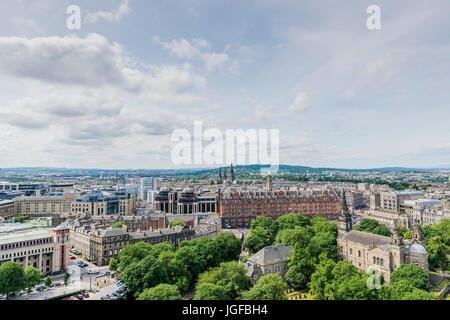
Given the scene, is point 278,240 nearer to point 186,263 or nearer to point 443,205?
point 186,263

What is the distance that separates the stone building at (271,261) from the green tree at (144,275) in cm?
1487

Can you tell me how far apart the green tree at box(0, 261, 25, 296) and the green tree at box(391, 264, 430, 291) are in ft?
184

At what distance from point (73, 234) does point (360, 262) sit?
69.4 meters

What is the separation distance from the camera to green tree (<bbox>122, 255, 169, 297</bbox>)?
4034 centimetres

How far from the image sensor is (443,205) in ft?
314

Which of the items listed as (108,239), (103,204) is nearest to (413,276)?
(108,239)

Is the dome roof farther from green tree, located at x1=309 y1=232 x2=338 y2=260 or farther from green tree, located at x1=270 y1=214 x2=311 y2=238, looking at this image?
green tree, located at x1=270 y1=214 x2=311 y2=238

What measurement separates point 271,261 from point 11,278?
42317 millimetres

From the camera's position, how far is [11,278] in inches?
1671

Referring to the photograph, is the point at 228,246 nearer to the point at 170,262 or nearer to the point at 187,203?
the point at 170,262

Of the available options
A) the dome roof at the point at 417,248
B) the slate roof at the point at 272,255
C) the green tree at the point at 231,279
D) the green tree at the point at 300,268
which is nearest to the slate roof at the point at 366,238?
the dome roof at the point at 417,248

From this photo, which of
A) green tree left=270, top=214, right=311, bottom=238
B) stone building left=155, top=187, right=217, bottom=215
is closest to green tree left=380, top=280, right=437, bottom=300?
green tree left=270, top=214, right=311, bottom=238

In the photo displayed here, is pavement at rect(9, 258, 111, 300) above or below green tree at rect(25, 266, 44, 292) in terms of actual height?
below
